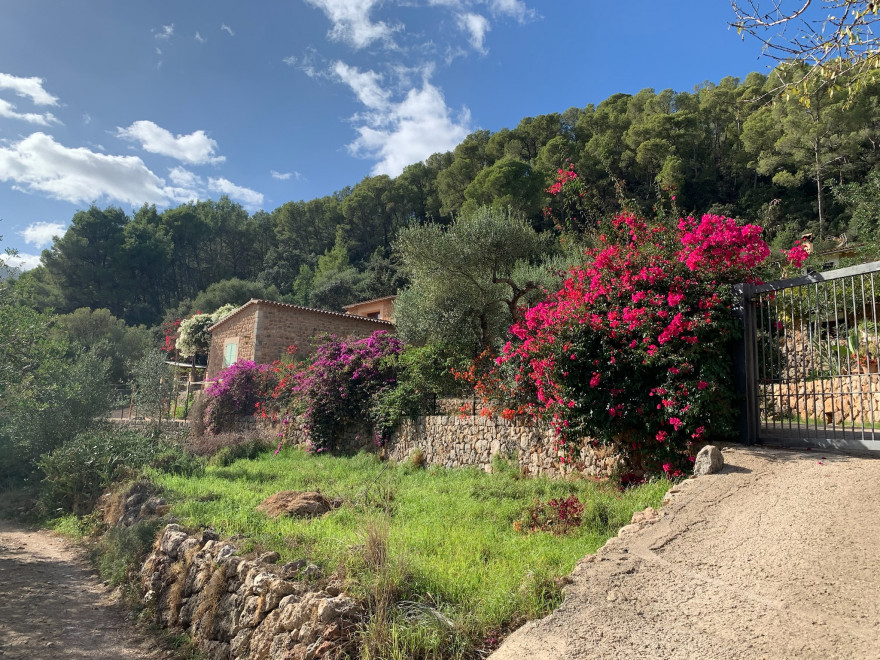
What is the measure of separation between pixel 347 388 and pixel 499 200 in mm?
18619

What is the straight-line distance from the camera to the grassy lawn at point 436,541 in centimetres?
371

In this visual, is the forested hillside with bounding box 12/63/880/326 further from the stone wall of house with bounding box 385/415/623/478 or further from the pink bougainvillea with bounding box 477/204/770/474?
the stone wall of house with bounding box 385/415/623/478

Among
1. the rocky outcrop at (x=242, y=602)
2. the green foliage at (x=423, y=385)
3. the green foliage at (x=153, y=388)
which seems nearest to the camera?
the rocky outcrop at (x=242, y=602)

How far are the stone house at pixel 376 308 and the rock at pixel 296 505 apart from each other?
1952 centimetres

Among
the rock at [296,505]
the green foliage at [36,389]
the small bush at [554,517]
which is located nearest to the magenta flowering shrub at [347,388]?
the rock at [296,505]

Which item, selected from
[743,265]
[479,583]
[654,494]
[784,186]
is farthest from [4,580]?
[784,186]

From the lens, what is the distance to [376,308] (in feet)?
98.1

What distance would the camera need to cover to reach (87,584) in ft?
24.6

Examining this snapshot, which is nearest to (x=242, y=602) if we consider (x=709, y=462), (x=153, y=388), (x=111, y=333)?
(x=709, y=462)

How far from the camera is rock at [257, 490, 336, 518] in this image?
7.29 metres

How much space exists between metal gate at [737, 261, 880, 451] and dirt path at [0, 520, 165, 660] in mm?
7041

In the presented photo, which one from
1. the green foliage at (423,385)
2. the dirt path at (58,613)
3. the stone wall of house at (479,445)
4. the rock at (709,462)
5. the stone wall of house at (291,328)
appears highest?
the stone wall of house at (291,328)

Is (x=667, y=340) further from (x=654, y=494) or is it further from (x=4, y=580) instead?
(x=4, y=580)

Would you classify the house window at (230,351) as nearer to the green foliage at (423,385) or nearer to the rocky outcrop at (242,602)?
the green foliage at (423,385)
